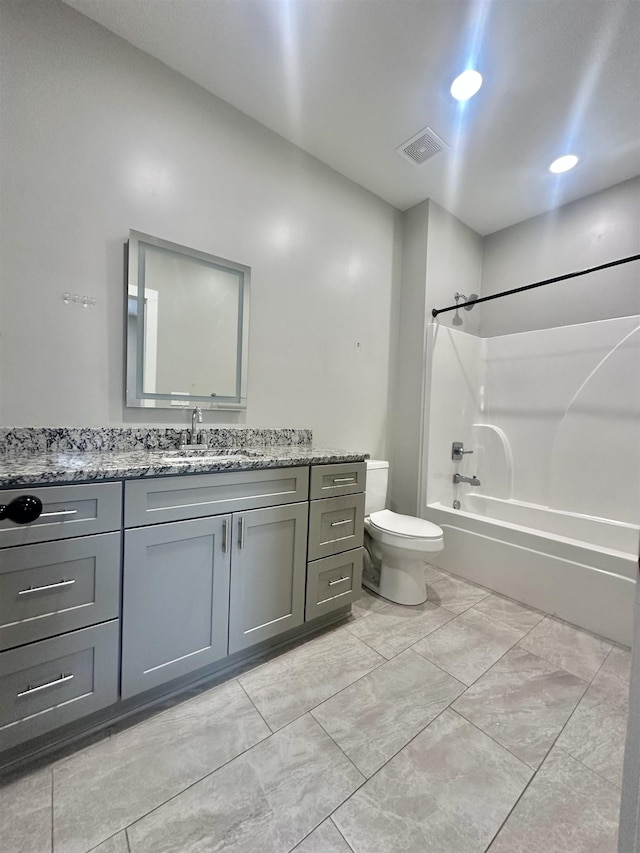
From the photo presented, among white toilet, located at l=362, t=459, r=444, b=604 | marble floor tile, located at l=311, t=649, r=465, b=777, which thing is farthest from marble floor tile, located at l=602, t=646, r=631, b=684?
white toilet, located at l=362, t=459, r=444, b=604

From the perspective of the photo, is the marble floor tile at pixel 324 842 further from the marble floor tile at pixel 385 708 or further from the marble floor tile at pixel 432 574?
the marble floor tile at pixel 432 574

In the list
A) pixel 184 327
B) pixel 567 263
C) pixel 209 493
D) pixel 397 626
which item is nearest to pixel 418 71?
pixel 184 327

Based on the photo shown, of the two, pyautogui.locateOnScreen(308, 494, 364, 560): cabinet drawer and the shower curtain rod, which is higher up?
the shower curtain rod

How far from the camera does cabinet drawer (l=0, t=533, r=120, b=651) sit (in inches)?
37.8

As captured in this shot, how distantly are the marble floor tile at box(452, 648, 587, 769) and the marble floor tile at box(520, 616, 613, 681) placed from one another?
6 centimetres

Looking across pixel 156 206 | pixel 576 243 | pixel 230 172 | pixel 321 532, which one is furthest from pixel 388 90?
pixel 321 532

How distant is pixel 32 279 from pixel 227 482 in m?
1.12

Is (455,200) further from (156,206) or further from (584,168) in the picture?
(156,206)

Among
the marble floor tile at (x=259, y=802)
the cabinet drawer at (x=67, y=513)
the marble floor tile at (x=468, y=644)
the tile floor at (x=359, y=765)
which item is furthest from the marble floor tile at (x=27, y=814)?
the marble floor tile at (x=468, y=644)

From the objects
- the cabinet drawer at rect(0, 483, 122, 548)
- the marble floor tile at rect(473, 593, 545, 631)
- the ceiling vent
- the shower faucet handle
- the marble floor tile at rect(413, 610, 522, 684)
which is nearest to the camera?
the cabinet drawer at rect(0, 483, 122, 548)

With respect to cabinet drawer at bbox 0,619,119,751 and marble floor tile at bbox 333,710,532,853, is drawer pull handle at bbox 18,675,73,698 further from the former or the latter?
marble floor tile at bbox 333,710,532,853

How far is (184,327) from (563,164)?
256cm

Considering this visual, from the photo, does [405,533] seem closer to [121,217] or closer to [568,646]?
[568,646]

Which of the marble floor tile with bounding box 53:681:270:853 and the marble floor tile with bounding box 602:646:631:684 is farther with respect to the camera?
the marble floor tile with bounding box 602:646:631:684
